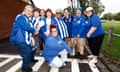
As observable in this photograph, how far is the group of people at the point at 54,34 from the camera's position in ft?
23.2

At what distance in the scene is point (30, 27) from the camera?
9.13 m

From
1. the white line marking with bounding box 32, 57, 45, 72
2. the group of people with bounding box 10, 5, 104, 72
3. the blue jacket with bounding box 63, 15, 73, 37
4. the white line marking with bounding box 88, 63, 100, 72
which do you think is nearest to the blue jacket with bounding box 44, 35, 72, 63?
the group of people with bounding box 10, 5, 104, 72

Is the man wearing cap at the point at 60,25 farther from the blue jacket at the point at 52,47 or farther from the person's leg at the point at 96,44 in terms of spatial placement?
the blue jacket at the point at 52,47

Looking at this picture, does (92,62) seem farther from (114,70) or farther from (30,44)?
(30,44)

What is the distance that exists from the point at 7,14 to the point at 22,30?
596 inches

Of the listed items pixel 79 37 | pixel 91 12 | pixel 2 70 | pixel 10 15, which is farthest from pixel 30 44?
pixel 10 15

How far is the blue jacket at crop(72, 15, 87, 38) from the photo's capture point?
1178 centimetres

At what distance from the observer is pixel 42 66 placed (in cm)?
1087

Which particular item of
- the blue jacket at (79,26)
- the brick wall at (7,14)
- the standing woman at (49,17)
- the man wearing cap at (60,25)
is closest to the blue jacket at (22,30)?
the standing woman at (49,17)

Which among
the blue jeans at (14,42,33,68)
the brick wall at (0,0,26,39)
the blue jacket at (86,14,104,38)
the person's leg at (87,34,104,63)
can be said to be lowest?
the brick wall at (0,0,26,39)

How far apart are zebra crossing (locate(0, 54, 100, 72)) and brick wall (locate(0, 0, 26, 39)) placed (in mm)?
9279

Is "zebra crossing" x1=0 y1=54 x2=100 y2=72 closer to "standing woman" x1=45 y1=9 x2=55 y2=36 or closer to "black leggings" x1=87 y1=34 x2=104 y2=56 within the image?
"black leggings" x1=87 y1=34 x2=104 y2=56

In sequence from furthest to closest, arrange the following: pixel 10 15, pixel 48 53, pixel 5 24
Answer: pixel 10 15, pixel 5 24, pixel 48 53

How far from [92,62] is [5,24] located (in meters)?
12.8
